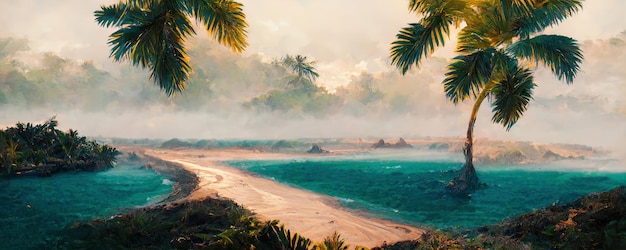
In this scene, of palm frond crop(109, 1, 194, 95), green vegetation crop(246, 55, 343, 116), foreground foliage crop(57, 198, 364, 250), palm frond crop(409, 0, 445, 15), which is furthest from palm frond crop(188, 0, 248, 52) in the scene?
green vegetation crop(246, 55, 343, 116)

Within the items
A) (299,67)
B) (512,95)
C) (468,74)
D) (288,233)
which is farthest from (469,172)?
(299,67)

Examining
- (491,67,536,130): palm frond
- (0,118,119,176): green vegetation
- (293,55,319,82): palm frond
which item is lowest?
(0,118,119,176): green vegetation

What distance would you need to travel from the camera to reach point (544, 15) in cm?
759

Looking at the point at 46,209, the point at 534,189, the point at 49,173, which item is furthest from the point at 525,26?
the point at 49,173

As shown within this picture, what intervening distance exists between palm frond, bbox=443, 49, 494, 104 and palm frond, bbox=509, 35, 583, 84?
24.7 inches

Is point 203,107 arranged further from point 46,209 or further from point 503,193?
point 503,193

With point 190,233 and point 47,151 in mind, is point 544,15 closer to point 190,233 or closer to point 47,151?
point 190,233

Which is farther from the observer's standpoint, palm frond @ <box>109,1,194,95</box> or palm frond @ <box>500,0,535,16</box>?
palm frond @ <box>500,0,535,16</box>

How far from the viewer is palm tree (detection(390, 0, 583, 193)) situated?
705cm

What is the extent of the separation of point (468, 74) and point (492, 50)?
56 centimetres

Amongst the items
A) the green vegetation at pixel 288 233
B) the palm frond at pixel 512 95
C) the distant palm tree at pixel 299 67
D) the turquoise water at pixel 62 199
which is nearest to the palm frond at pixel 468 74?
the palm frond at pixel 512 95

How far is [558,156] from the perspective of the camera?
8820 millimetres

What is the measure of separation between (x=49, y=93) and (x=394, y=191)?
917 centimetres

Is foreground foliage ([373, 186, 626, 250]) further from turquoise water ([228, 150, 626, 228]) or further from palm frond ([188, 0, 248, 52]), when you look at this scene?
palm frond ([188, 0, 248, 52])
